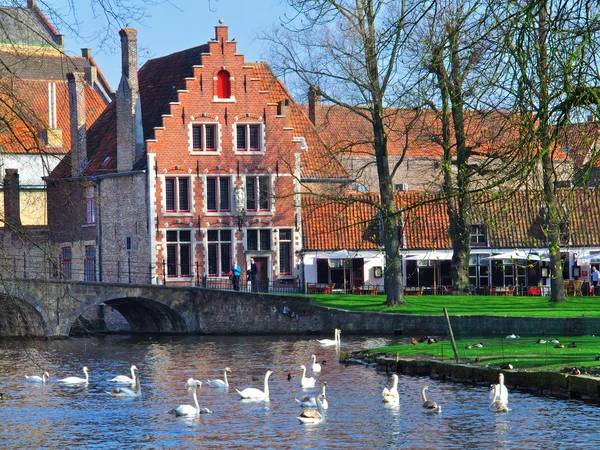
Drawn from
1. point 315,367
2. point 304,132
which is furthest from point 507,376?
point 304,132

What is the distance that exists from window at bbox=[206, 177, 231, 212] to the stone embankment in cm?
2082

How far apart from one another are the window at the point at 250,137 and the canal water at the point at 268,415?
1868 centimetres

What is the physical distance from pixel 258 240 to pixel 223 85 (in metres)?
6.74

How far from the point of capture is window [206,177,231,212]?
51781 millimetres

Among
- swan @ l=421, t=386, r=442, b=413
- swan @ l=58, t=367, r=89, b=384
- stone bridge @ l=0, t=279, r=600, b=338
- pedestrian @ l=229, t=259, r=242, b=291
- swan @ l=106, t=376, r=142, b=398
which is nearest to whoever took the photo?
swan @ l=421, t=386, r=442, b=413

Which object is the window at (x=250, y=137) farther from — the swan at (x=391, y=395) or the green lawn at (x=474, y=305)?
the swan at (x=391, y=395)

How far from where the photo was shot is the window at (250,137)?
52.2m

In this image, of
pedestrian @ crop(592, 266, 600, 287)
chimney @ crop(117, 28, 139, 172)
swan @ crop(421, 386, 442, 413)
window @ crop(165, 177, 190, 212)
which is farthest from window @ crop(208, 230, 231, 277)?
swan @ crop(421, 386, 442, 413)

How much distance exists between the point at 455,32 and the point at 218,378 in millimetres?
19237

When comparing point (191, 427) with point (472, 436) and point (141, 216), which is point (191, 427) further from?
point (141, 216)

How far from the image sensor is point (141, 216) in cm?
5131

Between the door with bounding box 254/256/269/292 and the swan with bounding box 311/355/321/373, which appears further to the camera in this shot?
the door with bounding box 254/256/269/292

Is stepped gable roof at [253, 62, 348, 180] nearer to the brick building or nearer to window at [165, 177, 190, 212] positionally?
the brick building

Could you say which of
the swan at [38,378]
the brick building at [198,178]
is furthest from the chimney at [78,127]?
the swan at [38,378]
